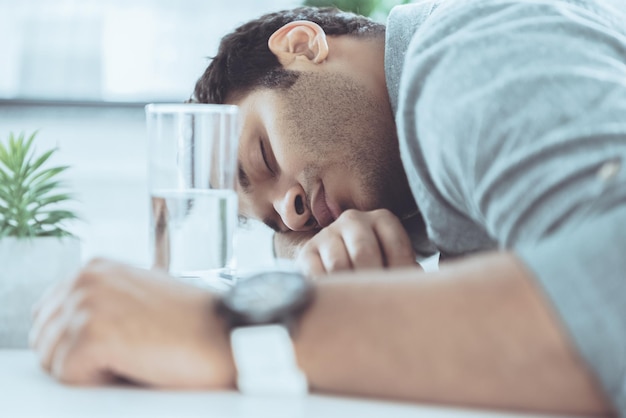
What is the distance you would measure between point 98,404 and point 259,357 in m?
0.12

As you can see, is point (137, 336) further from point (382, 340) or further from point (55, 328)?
point (382, 340)

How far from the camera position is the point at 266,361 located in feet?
2.23

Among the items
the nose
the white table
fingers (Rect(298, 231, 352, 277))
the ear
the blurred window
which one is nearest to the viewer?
the white table

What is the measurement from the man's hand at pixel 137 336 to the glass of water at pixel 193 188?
194 millimetres

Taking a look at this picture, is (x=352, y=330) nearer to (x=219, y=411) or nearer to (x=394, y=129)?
(x=219, y=411)

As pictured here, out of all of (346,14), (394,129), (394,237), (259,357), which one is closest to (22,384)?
(259,357)

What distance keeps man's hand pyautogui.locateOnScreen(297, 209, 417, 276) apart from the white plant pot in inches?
12.6

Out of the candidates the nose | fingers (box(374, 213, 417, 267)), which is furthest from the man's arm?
the nose

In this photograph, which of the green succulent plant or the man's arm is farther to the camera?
the green succulent plant

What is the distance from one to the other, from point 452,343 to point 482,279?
0.06m

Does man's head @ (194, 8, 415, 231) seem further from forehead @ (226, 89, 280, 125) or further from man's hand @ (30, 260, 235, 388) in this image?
man's hand @ (30, 260, 235, 388)

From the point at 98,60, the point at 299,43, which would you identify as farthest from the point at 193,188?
the point at 98,60

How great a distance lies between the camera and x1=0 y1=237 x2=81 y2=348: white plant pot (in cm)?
101

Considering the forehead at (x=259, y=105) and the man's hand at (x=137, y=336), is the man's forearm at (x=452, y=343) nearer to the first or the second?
the man's hand at (x=137, y=336)
